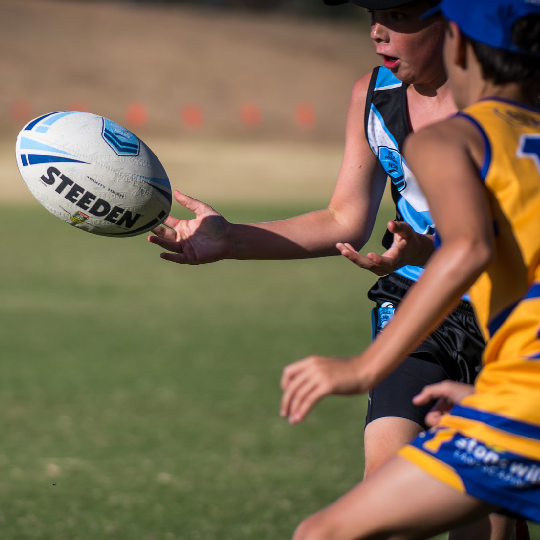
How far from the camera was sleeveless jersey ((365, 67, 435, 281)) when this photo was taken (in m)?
3.33

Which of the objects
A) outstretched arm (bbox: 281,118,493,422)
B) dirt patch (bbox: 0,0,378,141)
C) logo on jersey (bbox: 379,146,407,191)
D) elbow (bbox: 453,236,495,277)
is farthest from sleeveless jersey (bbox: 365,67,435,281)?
dirt patch (bbox: 0,0,378,141)

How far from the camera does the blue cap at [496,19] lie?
7.22 ft

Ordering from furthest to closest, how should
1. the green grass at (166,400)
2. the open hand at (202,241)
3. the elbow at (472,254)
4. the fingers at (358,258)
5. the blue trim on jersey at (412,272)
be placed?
the green grass at (166,400) < the blue trim on jersey at (412,272) < the open hand at (202,241) < the fingers at (358,258) < the elbow at (472,254)

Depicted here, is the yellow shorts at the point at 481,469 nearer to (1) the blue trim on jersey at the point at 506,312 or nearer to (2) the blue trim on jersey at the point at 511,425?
(2) the blue trim on jersey at the point at 511,425

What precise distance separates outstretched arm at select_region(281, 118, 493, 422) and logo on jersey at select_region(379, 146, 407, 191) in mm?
1247

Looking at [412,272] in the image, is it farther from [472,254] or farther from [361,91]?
[472,254]

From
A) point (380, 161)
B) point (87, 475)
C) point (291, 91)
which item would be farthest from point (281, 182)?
point (380, 161)

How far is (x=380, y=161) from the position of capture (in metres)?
3.47

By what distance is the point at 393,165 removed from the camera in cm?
340

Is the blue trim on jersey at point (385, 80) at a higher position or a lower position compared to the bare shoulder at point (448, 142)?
lower

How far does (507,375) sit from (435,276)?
1.06ft

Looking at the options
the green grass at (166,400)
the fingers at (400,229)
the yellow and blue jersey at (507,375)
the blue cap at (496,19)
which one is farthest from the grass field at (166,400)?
the blue cap at (496,19)

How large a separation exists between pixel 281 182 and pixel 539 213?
66.8 feet

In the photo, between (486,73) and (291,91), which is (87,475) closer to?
(486,73)
